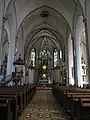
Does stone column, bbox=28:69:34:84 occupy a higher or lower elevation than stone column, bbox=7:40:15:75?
lower

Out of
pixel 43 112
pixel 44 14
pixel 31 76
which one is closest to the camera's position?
pixel 43 112

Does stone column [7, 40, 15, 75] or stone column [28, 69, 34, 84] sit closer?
stone column [7, 40, 15, 75]

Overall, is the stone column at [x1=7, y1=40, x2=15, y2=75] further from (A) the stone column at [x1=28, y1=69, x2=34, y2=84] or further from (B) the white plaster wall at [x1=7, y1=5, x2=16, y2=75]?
(A) the stone column at [x1=28, y1=69, x2=34, y2=84]

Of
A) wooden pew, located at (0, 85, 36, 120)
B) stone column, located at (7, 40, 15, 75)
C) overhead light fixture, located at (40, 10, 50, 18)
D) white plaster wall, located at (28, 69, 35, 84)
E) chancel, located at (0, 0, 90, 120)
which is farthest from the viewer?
white plaster wall, located at (28, 69, 35, 84)

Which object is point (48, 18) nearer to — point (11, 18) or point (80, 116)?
point (11, 18)

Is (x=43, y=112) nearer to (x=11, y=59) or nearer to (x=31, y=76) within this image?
(x=11, y=59)

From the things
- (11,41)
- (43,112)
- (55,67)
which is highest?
(11,41)

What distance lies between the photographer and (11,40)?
49.2 feet

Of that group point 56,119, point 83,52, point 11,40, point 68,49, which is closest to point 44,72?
point 83,52

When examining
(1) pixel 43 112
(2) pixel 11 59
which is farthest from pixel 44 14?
(1) pixel 43 112

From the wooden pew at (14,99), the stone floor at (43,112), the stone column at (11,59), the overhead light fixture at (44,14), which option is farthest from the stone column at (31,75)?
the wooden pew at (14,99)

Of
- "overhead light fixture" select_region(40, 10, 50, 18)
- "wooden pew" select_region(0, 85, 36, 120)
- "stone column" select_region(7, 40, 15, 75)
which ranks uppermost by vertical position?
"overhead light fixture" select_region(40, 10, 50, 18)

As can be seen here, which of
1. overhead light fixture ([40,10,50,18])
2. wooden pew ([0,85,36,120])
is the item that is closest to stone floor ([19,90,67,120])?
wooden pew ([0,85,36,120])

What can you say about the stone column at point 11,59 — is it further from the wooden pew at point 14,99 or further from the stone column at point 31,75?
the stone column at point 31,75
